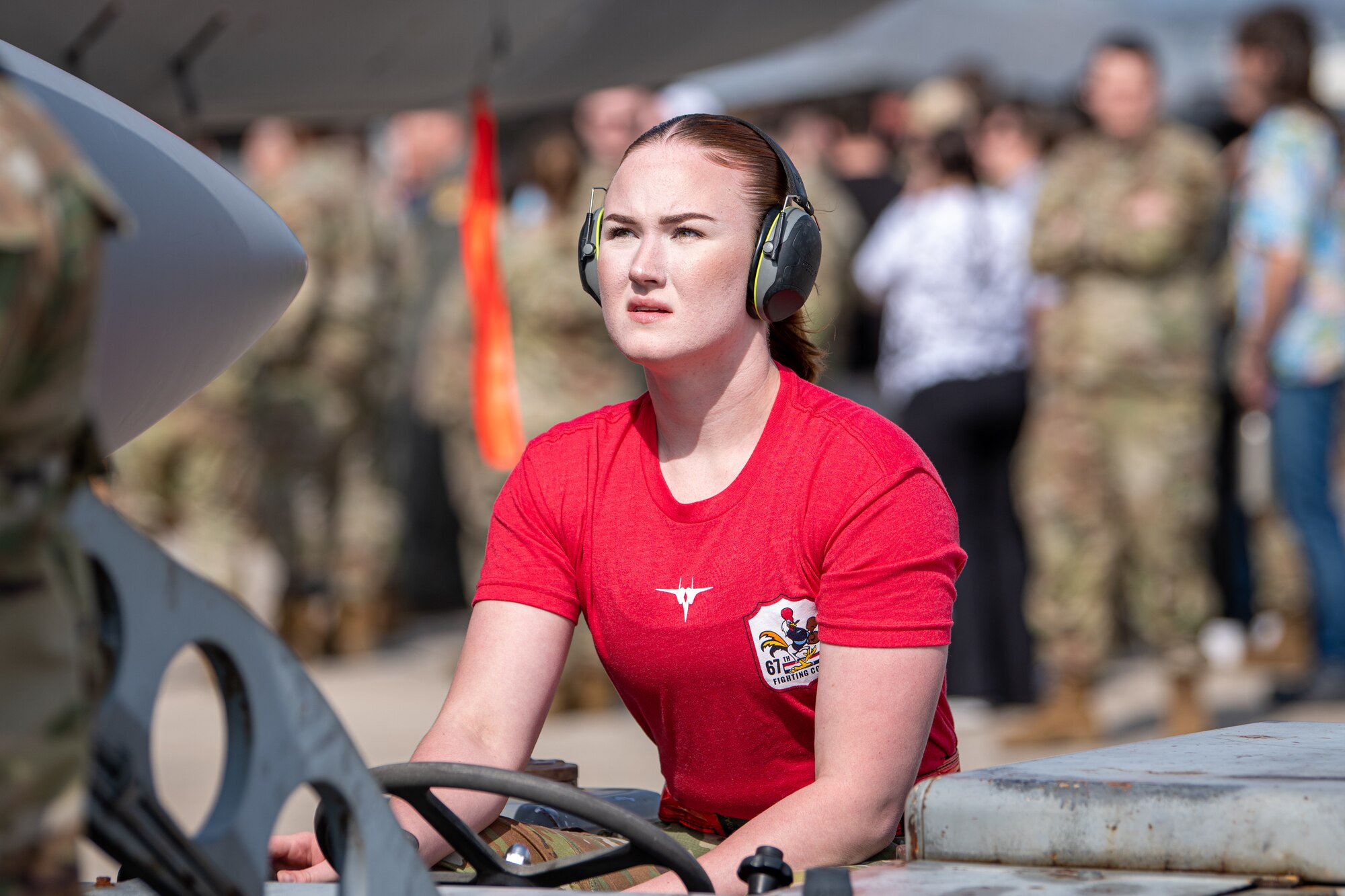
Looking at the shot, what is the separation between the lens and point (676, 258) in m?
1.99

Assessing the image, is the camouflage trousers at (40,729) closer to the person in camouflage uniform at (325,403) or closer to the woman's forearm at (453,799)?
the woman's forearm at (453,799)

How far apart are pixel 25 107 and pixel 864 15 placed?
3.50 meters

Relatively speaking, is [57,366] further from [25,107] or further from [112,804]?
[112,804]

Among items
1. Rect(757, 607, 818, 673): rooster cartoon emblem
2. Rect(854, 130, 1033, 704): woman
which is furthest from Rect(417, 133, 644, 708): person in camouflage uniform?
Rect(757, 607, 818, 673): rooster cartoon emblem

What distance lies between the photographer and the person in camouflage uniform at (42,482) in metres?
0.84

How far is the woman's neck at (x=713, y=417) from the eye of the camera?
6.81 feet

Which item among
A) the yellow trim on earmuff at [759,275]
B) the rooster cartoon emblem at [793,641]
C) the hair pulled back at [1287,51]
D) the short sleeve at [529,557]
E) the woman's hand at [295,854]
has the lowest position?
the woman's hand at [295,854]

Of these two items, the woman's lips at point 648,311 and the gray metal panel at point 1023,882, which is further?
the woman's lips at point 648,311

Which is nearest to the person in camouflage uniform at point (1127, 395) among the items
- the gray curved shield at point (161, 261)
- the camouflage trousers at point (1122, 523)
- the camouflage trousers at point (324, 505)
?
the camouflage trousers at point (1122, 523)

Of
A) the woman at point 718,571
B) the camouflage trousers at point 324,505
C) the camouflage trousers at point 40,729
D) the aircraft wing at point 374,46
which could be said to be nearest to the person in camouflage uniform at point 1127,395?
the aircraft wing at point 374,46

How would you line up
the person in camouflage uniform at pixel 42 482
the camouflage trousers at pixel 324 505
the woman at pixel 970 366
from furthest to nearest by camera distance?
1. the camouflage trousers at pixel 324 505
2. the woman at pixel 970 366
3. the person in camouflage uniform at pixel 42 482

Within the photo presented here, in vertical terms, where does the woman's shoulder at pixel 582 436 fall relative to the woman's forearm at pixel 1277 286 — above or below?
below

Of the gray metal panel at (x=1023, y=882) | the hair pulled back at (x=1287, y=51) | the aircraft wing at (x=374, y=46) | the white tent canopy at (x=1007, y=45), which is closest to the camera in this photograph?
the gray metal panel at (x=1023, y=882)

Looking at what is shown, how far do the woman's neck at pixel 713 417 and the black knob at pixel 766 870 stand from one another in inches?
23.2
